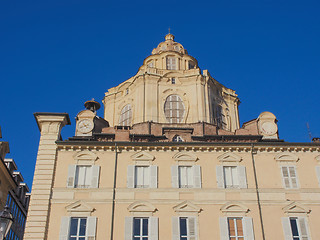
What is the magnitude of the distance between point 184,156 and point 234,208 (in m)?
4.71

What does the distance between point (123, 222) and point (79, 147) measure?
6.07 meters

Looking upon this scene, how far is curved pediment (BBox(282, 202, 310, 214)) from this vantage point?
25.6m

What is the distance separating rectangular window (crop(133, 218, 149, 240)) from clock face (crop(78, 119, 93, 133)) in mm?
8882

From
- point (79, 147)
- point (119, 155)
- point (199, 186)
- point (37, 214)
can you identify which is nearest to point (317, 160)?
point (199, 186)

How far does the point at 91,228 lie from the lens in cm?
2430

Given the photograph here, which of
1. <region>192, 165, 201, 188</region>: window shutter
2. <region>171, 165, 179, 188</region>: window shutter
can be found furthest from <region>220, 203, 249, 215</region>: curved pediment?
<region>171, 165, 179, 188</region>: window shutter

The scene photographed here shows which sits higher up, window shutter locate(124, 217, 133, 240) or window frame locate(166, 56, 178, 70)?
window frame locate(166, 56, 178, 70)

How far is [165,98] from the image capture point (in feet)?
131

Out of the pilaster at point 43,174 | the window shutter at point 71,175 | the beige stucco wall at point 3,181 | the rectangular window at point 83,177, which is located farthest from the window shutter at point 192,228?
the beige stucco wall at point 3,181

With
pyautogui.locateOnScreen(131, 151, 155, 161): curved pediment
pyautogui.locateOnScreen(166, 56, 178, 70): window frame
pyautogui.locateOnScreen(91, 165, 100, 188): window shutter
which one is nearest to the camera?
pyautogui.locateOnScreen(91, 165, 100, 188): window shutter

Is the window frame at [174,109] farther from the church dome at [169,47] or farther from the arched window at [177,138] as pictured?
the arched window at [177,138]

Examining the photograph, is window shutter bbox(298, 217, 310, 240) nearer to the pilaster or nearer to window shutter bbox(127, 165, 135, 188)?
window shutter bbox(127, 165, 135, 188)

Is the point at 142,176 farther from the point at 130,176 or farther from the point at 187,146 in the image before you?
the point at 187,146

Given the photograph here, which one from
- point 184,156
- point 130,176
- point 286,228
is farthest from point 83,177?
point 286,228
